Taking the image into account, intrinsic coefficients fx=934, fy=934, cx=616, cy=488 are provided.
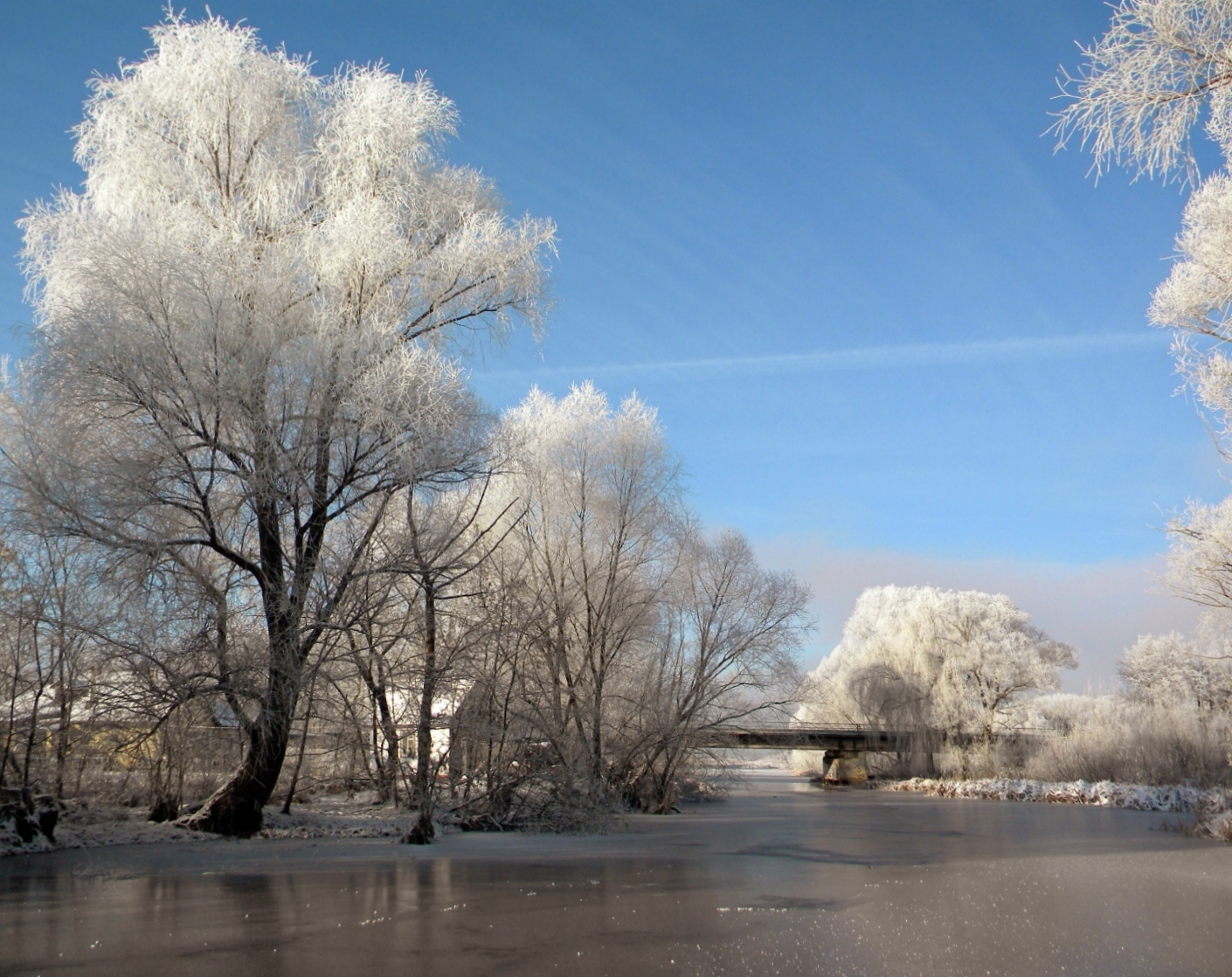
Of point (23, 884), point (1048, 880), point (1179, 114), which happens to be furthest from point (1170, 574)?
point (23, 884)

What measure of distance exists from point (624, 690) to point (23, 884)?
56.4 feet

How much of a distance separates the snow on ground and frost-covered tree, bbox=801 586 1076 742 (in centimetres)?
3327

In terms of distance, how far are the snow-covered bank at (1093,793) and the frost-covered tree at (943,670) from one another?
13.6 feet

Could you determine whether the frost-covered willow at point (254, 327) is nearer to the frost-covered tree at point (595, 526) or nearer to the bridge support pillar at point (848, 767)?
the frost-covered tree at point (595, 526)

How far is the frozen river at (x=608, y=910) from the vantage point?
6195 millimetres

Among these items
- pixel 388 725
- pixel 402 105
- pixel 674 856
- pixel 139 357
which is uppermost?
pixel 402 105

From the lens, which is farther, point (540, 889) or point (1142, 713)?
point (1142, 713)

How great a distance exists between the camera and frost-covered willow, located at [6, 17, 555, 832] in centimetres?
1243

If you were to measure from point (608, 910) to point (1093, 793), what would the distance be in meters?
27.3

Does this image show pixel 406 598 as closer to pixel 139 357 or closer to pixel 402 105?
pixel 139 357

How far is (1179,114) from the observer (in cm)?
772

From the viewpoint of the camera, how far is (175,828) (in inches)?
545

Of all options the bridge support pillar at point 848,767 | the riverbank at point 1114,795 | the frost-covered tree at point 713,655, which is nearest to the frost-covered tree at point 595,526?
the frost-covered tree at point 713,655

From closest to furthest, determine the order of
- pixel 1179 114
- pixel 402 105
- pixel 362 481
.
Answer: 1. pixel 1179 114
2. pixel 362 481
3. pixel 402 105
